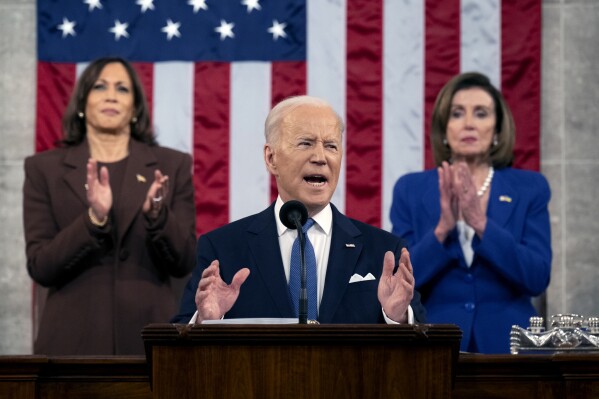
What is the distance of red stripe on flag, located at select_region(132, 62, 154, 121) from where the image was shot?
19.5 ft

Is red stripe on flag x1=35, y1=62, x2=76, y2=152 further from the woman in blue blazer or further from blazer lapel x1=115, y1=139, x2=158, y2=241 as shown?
the woman in blue blazer

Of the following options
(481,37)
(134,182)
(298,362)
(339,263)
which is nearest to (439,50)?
(481,37)

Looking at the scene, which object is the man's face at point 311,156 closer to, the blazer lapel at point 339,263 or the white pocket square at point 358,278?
the blazer lapel at point 339,263

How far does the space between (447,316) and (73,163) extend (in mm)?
1707

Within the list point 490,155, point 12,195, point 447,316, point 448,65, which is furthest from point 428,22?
point 12,195

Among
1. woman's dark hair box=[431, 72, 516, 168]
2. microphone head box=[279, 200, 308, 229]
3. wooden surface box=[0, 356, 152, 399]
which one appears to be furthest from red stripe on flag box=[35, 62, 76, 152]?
microphone head box=[279, 200, 308, 229]

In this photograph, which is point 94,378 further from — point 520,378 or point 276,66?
point 276,66

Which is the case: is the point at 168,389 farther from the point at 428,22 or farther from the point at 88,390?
the point at 428,22

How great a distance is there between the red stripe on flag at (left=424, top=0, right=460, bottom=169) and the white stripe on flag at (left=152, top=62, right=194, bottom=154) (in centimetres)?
117

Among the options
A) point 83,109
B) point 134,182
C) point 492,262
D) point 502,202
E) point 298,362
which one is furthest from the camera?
point 83,109

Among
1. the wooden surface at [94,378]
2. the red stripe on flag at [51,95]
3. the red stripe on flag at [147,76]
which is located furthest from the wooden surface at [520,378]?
the red stripe on flag at [51,95]

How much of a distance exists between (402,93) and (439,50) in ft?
0.91

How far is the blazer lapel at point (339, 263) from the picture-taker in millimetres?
3479

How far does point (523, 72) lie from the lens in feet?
19.1
